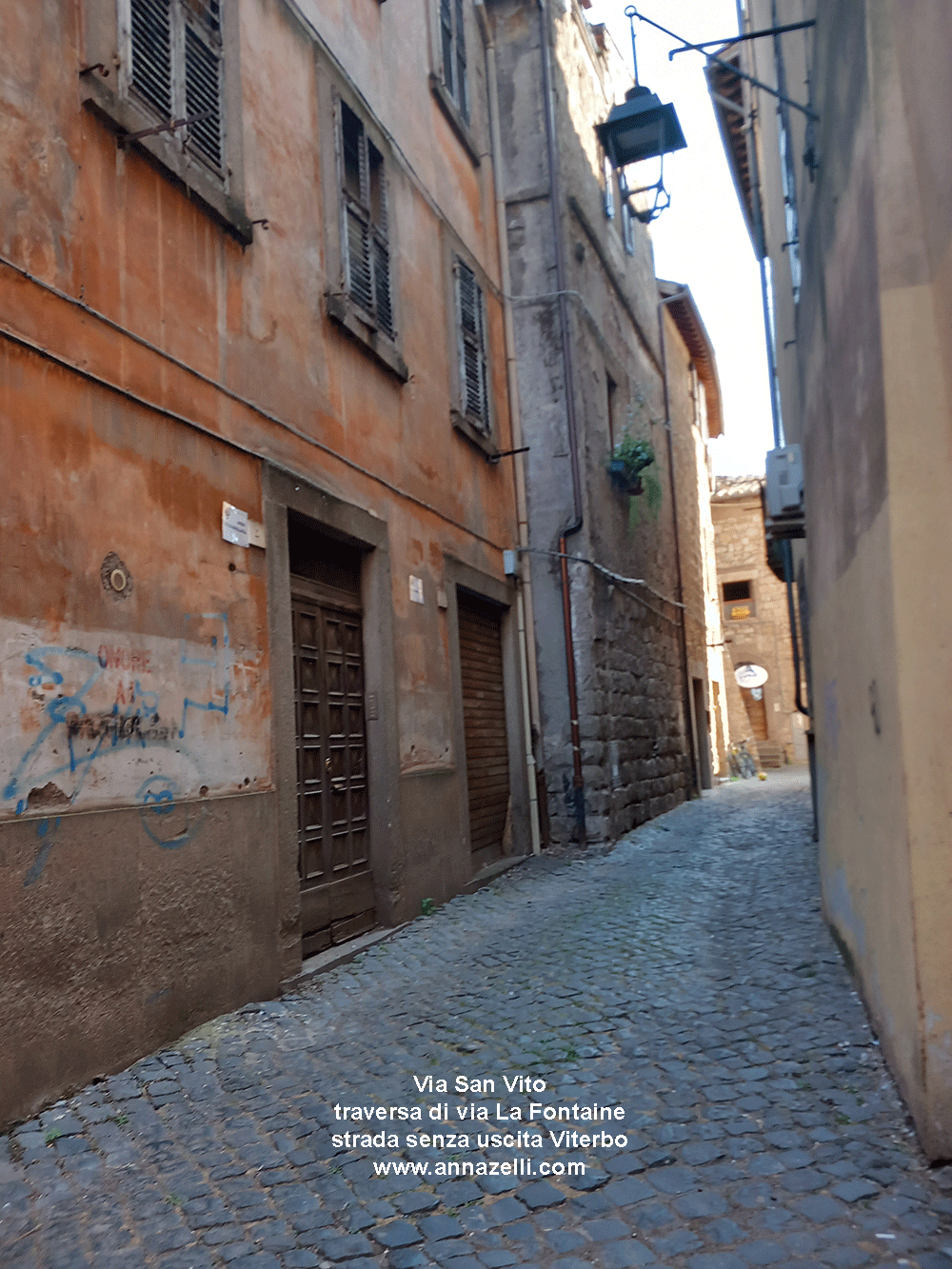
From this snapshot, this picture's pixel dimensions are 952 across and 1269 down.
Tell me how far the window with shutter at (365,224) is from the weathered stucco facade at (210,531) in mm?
28

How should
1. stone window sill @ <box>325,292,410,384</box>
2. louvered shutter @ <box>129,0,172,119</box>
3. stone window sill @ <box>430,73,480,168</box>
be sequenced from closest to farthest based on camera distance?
louvered shutter @ <box>129,0,172,119</box>, stone window sill @ <box>325,292,410,384</box>, stone window sill @ <box>430,73,480,168</box>

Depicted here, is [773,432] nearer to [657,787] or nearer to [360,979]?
[657,787]

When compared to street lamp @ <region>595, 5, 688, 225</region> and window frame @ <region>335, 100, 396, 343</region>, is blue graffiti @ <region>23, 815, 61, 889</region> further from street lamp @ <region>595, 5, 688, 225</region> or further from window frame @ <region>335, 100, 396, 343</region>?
street lamp @ <region>595, 5, 688, 225</region>

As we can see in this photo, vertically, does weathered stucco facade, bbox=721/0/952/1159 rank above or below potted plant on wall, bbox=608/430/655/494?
below

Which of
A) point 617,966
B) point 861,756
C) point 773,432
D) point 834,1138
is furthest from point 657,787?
point 834,1138

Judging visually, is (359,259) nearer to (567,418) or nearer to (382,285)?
(382,285)

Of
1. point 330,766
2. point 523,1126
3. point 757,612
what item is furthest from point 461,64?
point 757,612

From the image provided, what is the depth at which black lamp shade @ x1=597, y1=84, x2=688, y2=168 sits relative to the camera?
29.3 ft

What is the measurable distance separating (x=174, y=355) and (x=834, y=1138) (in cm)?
388

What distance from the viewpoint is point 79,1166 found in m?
2.92

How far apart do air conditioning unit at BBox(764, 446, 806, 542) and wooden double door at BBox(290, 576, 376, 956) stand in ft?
9.68

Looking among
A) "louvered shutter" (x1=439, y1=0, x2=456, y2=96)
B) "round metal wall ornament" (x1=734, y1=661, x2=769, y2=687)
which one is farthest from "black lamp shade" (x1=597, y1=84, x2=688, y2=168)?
"round metal wall ornament" (x1=734, y1=661, x2=769, y2=687)

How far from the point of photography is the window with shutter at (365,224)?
6.42 metres

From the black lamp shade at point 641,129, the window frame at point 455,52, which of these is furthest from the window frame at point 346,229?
the black lamp shade at point 641,129
